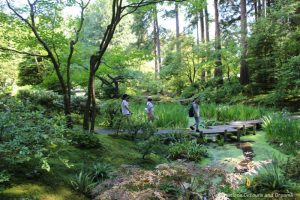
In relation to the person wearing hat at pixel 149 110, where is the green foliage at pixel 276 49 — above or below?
above

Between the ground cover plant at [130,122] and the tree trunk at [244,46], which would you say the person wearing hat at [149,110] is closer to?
the ground cover plant at [130,122]

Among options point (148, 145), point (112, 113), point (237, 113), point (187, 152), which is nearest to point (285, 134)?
point (187, 152)

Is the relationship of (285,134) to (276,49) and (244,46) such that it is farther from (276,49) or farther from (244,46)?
(244,46)

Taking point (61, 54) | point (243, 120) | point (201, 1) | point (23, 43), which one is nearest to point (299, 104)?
point (243, 120)

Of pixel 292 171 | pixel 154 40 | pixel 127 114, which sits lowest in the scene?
pixel 292 171

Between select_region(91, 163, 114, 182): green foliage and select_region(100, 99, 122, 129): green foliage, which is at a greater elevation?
select_region(100, 99, 122, 129): green foliage

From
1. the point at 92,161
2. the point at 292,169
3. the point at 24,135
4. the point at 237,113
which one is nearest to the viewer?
the point at 24,135

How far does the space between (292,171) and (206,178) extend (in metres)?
3.11

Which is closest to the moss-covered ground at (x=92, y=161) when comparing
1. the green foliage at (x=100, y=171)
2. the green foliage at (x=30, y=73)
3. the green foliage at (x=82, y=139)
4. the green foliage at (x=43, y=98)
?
the green foliage at (x=82, y=139)

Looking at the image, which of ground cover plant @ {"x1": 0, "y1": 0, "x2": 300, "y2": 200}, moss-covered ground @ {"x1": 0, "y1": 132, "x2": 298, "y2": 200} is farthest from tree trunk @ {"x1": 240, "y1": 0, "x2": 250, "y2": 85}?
moss-covered ground @ {"x1": 0, "y1": 132, "x2": 298, "y2": 200}

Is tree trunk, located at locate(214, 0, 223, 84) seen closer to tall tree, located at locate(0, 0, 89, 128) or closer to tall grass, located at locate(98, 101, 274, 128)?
tall grass, located at locate(98, 101, 274, 128)

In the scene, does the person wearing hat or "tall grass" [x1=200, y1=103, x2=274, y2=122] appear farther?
"tall grass" [x1=200, y1=103, x2=274, y2=122]

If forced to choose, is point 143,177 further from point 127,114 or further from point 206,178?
point 127,114

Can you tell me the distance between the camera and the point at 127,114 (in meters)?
8.51
